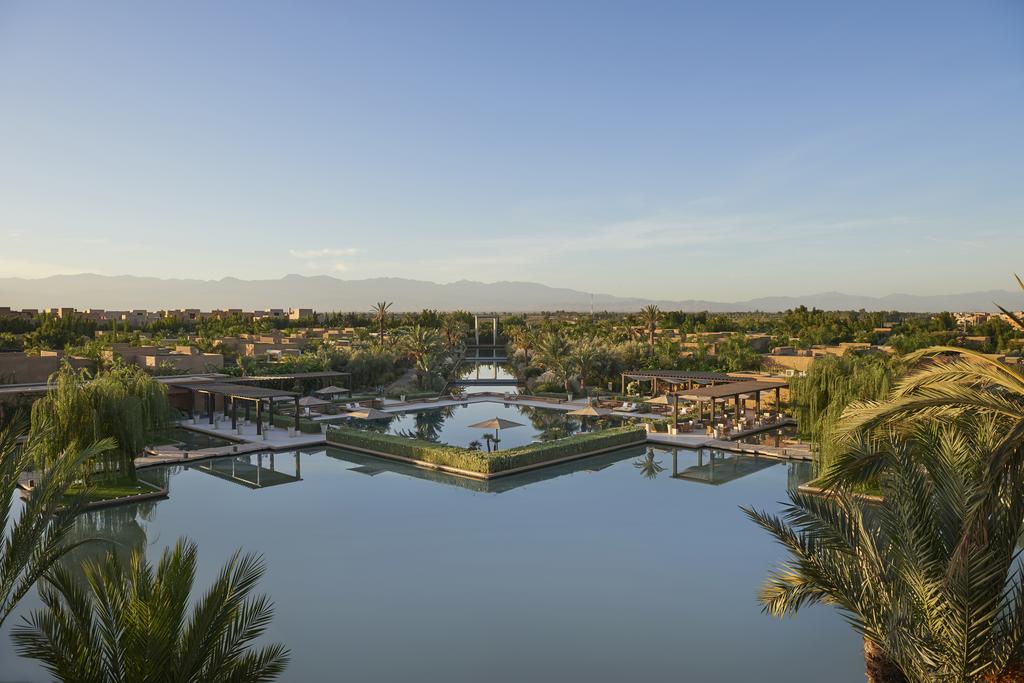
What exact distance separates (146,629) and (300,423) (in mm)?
25603

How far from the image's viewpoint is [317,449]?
27.1m

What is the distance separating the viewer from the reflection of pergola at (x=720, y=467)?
2233cm

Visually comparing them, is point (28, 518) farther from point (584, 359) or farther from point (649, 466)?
point (584, 359)

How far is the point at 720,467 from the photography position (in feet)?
78.2

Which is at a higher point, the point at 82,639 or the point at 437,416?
the point at 82,639

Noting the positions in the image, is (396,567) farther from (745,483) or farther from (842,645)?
(745,483)

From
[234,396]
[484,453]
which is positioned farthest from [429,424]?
[484,453]

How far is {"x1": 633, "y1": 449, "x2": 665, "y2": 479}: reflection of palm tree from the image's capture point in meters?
23.0

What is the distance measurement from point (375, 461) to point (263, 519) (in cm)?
750

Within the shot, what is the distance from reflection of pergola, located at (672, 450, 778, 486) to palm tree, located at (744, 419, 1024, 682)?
550 inches

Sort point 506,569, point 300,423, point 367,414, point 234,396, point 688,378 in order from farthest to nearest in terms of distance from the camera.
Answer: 1. point 688,378
2. point 367,414
3. point 300,423
4. point 234,396
5. point 506,569

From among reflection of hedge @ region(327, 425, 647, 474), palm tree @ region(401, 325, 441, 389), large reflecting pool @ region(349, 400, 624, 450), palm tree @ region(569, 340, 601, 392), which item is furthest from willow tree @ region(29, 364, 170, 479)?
palm tree @ region(569, 340, 601, 392)

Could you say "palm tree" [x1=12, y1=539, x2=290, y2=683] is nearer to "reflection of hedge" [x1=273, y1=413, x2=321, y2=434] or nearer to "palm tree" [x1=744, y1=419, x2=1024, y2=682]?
"palm tree" [x1=744, y1=419, x2=1024, y2=682]

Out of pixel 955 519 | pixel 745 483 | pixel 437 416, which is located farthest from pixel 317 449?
pixel 955 519
